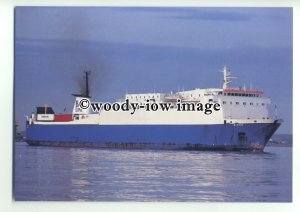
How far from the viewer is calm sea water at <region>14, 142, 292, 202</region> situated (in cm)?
351

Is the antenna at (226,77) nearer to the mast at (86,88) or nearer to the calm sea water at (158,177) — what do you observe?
the calm sea water at (158,177)

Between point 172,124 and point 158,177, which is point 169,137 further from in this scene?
point 158,177

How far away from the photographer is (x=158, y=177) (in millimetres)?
3537

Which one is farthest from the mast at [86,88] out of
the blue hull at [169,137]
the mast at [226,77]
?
the mast at [226,77]

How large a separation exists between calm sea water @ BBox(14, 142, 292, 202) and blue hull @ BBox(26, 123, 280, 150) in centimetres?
7

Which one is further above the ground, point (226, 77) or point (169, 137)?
point (226, 77)

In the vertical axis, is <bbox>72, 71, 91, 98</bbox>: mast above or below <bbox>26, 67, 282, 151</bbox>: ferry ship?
above

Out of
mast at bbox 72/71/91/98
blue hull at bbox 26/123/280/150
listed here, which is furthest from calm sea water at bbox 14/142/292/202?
mast at bbox 72/71/91/98

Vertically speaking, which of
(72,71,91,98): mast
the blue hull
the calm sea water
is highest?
(72,71,91,98): mast

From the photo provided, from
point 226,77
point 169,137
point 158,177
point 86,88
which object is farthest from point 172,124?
point 86,88

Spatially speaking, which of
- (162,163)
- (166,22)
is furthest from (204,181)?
(166,22)

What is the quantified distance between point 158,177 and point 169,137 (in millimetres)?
281

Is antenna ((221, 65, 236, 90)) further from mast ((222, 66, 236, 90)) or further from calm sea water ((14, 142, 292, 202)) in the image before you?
calm sea water ((14, 142, 292, 202))
